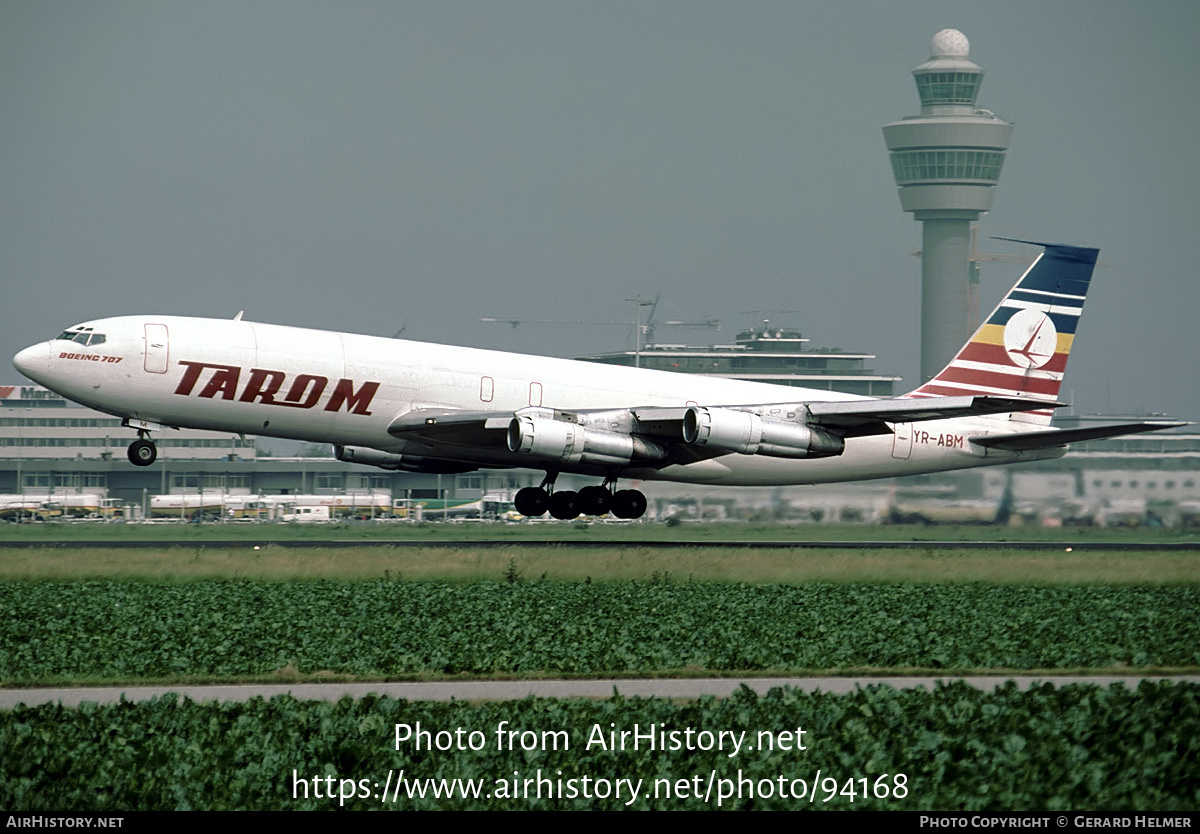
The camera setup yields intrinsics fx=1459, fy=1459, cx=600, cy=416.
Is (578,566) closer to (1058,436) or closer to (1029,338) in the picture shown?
(1058,436)

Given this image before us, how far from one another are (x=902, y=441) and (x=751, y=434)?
286 inches

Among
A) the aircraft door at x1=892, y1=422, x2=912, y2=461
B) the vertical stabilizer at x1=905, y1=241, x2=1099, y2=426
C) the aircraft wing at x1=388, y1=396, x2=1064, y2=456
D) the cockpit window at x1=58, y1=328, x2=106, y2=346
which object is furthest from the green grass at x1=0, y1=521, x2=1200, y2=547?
the cockpit window at x1=58, y1=328, x2=106, y2=346

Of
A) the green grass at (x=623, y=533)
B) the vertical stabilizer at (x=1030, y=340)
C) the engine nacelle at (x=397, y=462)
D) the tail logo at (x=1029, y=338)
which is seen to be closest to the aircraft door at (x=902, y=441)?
the vertical stabilizer at (x=1030, y=340)

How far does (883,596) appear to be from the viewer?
31.5 metres

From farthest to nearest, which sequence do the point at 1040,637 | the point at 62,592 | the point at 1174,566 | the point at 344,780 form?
the point at 1174,566 < the point at 62,592 < the point at 1040,637 < the point at 344,780

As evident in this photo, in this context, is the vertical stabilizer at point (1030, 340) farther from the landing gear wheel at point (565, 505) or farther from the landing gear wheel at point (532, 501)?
the landing gear wheel at point (532, 501)

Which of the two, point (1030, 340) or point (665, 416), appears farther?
point (1030, 340)

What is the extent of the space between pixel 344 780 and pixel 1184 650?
15.7m

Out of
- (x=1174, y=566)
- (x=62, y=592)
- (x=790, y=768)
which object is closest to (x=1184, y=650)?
(x=790, y=768)

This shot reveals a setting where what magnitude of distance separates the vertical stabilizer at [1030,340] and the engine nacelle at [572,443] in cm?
1076

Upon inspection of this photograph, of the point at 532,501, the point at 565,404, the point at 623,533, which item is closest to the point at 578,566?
the point at 565,404

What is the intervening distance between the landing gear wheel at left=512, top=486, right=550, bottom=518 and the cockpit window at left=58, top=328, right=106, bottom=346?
13235 mm

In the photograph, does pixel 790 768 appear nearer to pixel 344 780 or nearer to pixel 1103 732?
pixel 1103 732

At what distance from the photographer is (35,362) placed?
3797cm
